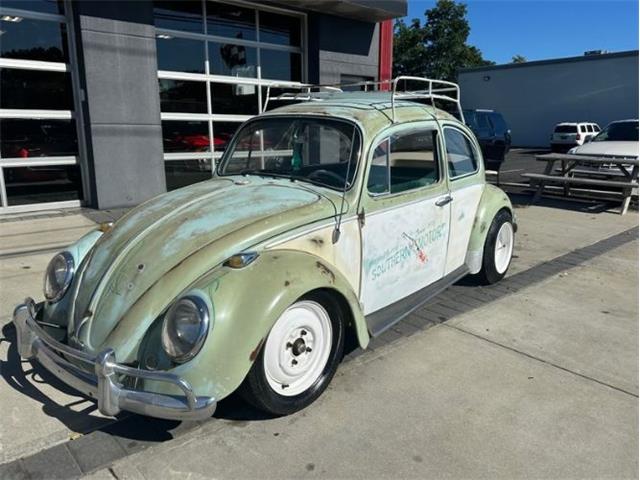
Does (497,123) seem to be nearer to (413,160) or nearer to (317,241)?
(413,160)

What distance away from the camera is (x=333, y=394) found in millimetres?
3238

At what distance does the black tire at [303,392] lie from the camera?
2.79m

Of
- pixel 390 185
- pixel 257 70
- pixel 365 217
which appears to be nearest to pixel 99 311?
pixel 365 217

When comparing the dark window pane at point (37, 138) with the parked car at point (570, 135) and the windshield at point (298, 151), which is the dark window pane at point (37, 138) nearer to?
the windshield at point (298, 151)

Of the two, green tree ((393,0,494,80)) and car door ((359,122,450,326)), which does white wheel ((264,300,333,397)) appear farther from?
green tree ((393,0,494,80))

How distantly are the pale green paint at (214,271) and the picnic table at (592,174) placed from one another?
24.8 feet

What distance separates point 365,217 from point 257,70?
8.01 metres

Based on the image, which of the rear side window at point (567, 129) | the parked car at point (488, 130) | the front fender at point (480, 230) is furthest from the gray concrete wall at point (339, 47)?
the rear side window at point (567, 129)

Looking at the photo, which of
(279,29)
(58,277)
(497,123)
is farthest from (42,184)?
(497,123)

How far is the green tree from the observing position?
4519 cm

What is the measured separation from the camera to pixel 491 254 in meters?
5.11

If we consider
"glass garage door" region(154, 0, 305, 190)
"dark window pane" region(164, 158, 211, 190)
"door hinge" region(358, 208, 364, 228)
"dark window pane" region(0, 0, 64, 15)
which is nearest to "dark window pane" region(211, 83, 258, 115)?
"glass garage door" region(154, 0, 305, 190)

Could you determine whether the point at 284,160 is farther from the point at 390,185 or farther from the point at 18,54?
the point at 18,54

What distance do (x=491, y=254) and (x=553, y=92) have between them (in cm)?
2819
